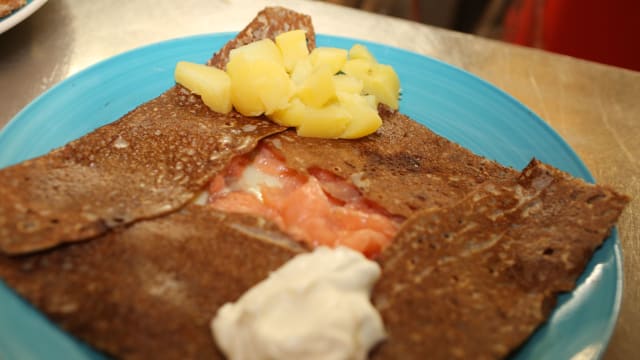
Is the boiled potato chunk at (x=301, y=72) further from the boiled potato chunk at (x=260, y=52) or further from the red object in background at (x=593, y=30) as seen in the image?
the red object in background at (x=593, y=30)

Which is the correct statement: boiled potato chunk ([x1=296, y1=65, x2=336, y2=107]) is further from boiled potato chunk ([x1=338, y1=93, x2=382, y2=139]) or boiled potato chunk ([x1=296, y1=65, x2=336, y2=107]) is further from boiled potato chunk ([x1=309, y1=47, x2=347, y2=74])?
boiled potato chunk ([x1=309, y1=47, x2=347, y2=74])

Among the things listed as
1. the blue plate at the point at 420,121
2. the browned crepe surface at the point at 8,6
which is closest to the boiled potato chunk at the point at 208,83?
the blue plate at the point at 420,121

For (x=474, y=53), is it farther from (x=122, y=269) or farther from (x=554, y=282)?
(x=122, y=269)

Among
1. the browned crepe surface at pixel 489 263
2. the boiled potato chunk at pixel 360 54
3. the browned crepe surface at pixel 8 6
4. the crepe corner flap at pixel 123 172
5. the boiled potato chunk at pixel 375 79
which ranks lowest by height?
the browned crepe surface at pixel 489 263

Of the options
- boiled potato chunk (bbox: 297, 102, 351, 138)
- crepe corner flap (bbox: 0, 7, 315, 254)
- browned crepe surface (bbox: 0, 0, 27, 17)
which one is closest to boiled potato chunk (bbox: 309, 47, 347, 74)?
boiled potato chunk (bbox: 297, 102, 351, 138)

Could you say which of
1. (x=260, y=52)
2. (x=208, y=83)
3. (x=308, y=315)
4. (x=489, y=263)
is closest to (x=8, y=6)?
(x=208, y=83)

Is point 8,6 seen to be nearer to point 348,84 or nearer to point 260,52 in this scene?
point 260,52

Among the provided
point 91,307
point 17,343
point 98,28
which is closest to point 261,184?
point 91,307
